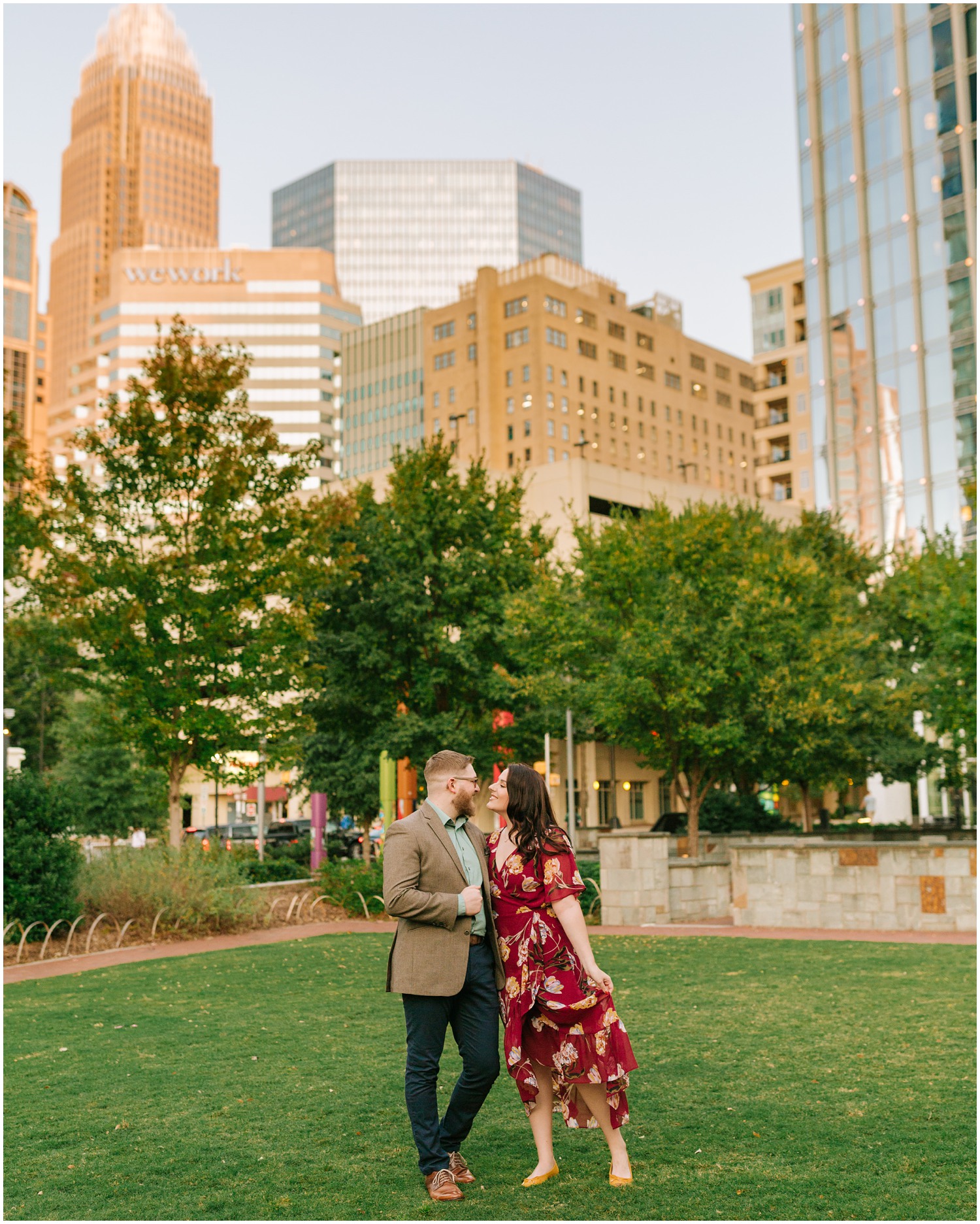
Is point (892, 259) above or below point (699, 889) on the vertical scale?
above

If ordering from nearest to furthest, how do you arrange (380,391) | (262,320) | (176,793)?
(176,793)
(380,391)
(262,320)

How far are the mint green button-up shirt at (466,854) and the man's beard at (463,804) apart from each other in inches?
1.2

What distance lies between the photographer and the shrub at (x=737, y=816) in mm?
37219

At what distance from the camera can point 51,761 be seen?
5981cm

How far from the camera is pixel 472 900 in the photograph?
5.36 m

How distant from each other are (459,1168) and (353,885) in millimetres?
15525

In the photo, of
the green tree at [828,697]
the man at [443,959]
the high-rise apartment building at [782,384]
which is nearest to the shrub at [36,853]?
the man at [443,959]

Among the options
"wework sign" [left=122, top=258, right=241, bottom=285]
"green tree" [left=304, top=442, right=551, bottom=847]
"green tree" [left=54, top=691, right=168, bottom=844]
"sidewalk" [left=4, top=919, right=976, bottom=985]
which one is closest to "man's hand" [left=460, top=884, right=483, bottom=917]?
"sidewalk" [left=4, top=919, right=976, bottom=985]

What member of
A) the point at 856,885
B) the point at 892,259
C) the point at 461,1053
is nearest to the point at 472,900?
the point at 461,1053

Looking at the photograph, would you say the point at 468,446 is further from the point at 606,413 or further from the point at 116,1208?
the point at 116,1208

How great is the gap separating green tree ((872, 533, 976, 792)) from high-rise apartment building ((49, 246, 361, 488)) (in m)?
102

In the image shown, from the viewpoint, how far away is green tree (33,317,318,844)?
1995 cm

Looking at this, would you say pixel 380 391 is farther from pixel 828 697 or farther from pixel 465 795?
pixel 465 795

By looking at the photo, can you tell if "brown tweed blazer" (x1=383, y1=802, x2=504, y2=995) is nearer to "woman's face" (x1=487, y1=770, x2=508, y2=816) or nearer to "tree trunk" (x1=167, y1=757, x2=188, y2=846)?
"woman's face" (x1=487, y1=770, x2=508, y2=816)
